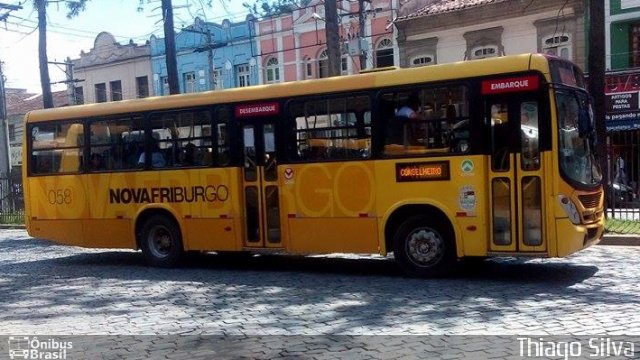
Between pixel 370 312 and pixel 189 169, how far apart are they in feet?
16.6

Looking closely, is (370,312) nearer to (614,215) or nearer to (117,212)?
(117,212)

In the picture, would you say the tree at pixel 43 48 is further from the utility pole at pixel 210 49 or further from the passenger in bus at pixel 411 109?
the passenger in bus at pixel 411 109

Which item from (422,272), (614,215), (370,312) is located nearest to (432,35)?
(614,215)

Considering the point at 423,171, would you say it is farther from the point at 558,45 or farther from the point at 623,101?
the point at 558,45

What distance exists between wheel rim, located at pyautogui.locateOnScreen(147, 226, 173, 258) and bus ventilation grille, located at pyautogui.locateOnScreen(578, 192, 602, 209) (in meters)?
6.93

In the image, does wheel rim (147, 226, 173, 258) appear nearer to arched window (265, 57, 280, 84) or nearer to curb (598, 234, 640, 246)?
curb (598, 234, 640, 246)

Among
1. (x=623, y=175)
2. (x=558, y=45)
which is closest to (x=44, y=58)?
(x=558, y=45)

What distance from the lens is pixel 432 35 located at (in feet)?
86.4

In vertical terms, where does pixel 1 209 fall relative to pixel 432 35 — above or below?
below

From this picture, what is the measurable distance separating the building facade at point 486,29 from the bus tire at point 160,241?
1637cm

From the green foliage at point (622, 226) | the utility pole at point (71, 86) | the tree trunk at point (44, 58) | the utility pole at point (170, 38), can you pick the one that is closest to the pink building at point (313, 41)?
the utility pole at point (170, 38)

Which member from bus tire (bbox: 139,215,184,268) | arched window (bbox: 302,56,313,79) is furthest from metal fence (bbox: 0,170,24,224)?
bus tire (bbox: 139,215,184,268)

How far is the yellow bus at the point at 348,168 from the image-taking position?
27.8ft

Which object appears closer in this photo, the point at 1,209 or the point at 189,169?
the point at 189,169
